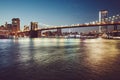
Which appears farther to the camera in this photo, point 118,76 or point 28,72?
point 28,72

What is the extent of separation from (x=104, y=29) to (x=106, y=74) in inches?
4935

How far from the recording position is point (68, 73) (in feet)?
33.5

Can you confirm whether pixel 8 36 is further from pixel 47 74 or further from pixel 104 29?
pixel 47 74

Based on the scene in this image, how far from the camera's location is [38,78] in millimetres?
9148

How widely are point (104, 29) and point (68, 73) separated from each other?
125 meters

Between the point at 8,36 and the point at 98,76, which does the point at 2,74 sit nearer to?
the point at 98,76

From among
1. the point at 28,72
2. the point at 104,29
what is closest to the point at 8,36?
the point at 104,29

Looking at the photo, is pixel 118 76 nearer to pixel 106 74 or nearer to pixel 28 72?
pixel 106 74

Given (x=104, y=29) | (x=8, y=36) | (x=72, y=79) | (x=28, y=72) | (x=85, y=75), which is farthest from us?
(x=104, y=29)

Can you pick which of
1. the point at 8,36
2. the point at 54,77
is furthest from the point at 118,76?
the point at 8,36

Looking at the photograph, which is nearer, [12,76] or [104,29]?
[12,76]

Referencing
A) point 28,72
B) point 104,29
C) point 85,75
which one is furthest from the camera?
point 104,29

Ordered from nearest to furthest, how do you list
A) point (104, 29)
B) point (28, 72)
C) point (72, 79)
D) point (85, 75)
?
point (72, 79) < point (85, 75) < point (28, 72) < point (104, 29)

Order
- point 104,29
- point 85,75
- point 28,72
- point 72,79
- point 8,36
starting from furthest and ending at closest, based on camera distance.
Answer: point 104,29
point 8,36
point 28,72
point 85,75
point 72,79
